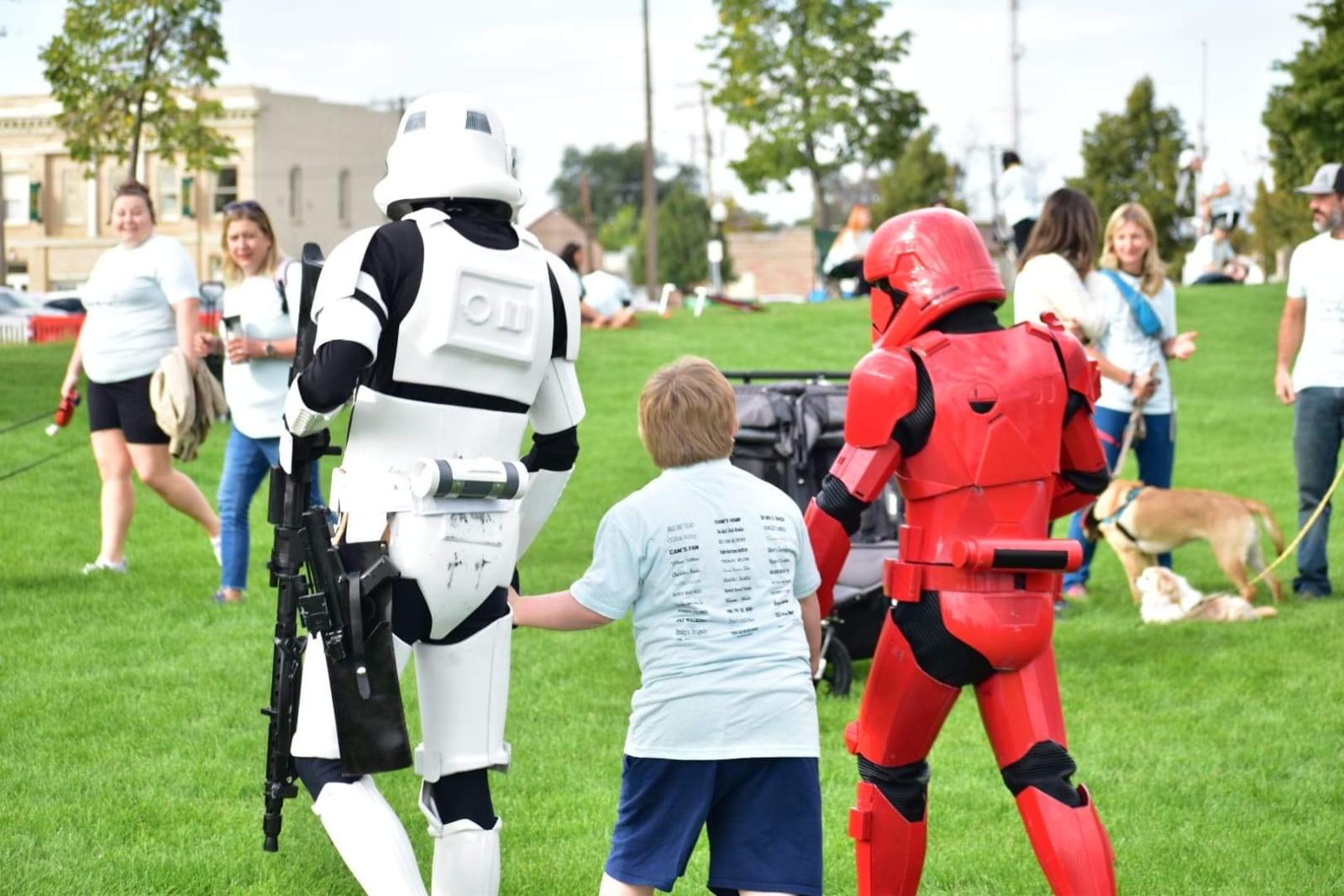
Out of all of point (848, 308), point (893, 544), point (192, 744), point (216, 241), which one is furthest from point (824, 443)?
point (216, 241)

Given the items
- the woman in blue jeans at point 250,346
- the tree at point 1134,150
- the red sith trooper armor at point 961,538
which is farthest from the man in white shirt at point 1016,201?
the tree at point 1134,150

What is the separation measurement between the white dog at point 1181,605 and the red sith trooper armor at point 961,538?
5.11 meters

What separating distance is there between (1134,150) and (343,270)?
45.5 meters

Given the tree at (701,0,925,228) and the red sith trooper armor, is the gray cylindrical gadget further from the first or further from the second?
the tree at (701,0,925,228)

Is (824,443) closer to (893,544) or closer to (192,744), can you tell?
(893,544)

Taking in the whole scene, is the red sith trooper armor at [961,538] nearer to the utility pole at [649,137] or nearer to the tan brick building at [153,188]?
the utility pole at [649,137]

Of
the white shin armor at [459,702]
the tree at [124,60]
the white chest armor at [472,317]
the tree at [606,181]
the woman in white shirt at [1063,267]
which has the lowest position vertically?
the white shin armor at [459,702]

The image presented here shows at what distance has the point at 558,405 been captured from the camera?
4.45 m

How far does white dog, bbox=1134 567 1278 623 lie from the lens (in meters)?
9.36

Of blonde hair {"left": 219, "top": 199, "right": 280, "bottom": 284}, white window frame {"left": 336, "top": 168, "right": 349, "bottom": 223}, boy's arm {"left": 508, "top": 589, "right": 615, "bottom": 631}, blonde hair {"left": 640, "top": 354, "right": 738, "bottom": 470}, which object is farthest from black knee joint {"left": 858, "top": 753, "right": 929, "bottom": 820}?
white window frame {"left": 336, "top": 168, "right": 349, "bottom": 223}

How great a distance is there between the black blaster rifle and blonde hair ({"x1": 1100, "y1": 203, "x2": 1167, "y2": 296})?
5966 mm

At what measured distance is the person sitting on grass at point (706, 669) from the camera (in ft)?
12.9

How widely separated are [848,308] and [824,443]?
22.4 metres

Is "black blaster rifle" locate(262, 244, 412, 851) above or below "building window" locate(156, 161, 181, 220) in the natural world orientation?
below
